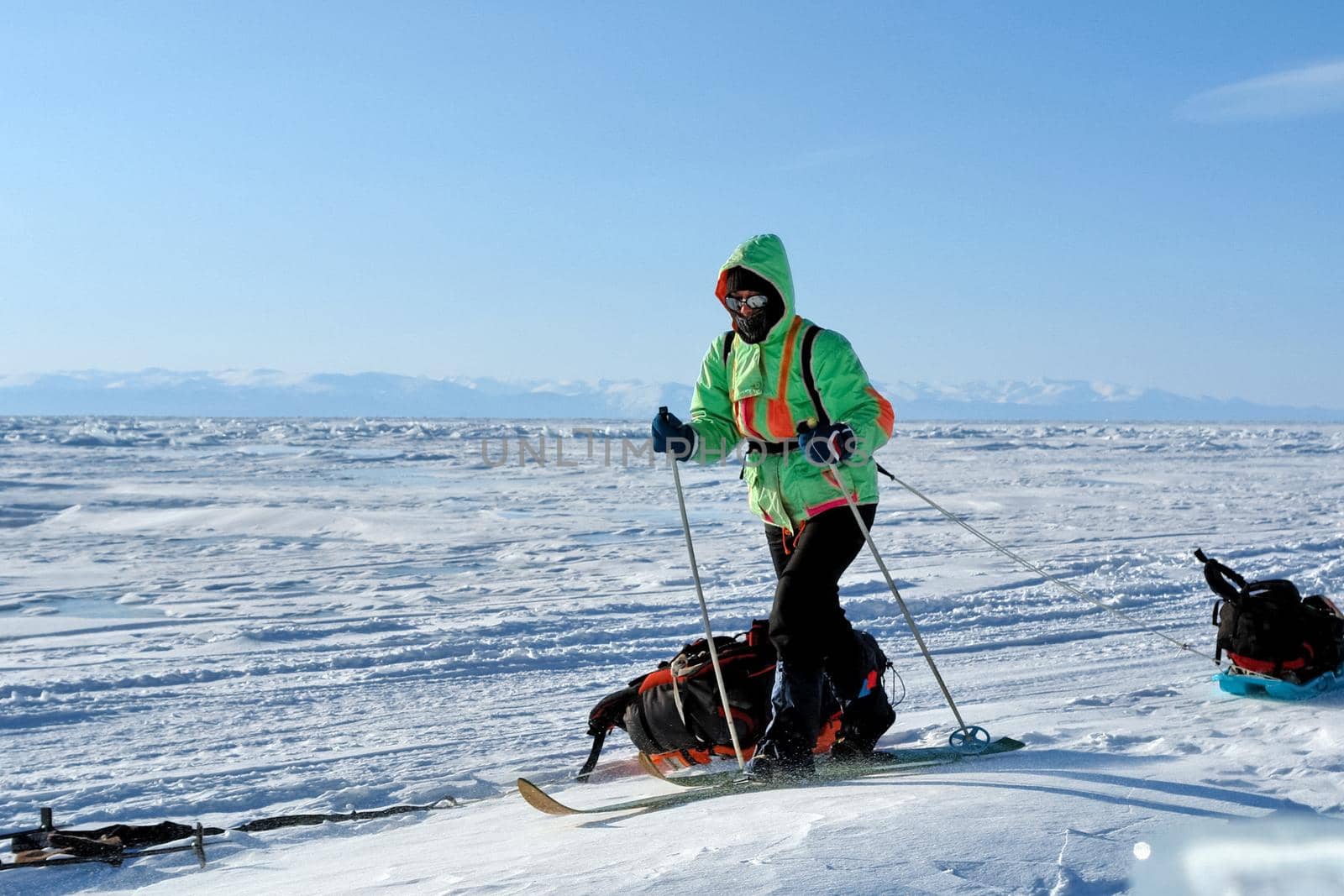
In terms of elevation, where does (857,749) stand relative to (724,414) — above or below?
below

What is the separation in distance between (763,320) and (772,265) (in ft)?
0.56

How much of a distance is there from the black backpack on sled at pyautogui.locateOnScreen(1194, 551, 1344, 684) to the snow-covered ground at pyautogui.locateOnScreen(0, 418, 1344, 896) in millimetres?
176

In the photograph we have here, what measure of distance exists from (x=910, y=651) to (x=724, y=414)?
120 inches

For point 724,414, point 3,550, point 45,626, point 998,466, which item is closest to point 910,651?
point 724,414

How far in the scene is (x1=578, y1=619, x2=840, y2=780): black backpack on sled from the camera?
3.51m

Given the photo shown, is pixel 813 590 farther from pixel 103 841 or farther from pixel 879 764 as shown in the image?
pixel 103 841

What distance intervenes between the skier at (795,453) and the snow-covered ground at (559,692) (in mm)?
347

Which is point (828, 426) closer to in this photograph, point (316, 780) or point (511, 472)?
point (316, 780)

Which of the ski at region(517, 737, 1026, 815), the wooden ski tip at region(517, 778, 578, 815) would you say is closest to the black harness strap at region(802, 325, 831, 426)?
the ski at region(517, 737, 1026, 815)

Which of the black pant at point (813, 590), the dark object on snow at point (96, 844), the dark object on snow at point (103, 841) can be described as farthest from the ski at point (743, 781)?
the dark object on snow at point (96, 844)

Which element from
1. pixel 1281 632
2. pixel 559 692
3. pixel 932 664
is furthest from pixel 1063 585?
pixel 559 692

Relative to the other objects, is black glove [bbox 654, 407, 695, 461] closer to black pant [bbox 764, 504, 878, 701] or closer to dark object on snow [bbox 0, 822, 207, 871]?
black pant [bbox 764, 504, 878, 701]

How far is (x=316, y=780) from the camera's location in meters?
3.80

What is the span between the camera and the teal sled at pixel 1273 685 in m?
3.84
